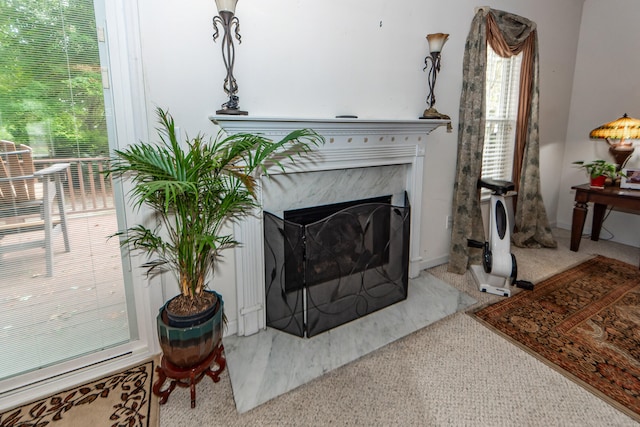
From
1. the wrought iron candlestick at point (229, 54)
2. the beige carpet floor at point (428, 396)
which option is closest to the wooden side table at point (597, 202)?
the beige carpet floor at point (428, 396)

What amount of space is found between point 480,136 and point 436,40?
930 millimetres

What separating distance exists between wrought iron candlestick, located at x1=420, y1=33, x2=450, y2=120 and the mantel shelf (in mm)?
95

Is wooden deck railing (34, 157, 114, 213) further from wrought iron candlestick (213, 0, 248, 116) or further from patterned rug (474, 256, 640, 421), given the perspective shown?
patterned rug (474, 256, 640, 421)

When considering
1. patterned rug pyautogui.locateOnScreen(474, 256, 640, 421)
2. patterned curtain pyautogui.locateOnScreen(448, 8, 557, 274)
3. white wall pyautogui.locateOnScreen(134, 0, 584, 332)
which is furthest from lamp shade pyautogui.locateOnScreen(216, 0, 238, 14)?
patterned rug pyautogui.locateOnScreen(474, 256, 640, 421)

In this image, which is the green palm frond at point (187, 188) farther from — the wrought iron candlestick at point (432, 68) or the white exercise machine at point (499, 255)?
the white exercise machine at point (499, 255)

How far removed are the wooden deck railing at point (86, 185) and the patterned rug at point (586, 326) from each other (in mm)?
2445

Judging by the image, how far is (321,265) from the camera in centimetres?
210

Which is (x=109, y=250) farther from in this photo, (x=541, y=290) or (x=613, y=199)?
(x=613, y=199)

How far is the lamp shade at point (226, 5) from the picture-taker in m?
1.60

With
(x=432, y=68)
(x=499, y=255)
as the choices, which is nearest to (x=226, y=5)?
(x=432, y=68)

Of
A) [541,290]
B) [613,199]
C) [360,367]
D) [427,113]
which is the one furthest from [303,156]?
[613,199]

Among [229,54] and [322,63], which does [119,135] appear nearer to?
[229,54]

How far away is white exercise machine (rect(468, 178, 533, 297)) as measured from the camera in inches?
101

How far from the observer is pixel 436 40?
238cm
